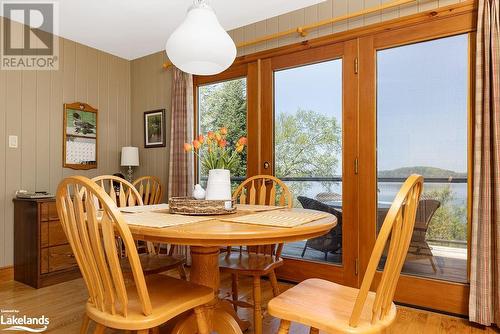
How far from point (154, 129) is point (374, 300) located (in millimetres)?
3450

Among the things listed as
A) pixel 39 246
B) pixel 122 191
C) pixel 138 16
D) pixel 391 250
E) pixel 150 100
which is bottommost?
pixel 39 246

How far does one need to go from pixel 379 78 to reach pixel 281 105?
876 millimetres

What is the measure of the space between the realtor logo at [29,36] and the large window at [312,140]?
7.38 ft

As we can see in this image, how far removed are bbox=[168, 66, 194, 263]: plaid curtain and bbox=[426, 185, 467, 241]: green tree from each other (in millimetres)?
2231

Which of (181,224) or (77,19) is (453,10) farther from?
(77,19)

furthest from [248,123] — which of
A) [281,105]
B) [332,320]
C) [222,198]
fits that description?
[332,320]

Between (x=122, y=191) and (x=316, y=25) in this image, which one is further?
(x=316, y=25)

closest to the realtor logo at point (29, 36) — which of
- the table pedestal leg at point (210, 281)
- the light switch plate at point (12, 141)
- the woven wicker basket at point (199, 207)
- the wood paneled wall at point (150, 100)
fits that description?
the light switch plate at point (12, 141)

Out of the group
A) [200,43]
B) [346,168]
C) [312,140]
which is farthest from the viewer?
[312,140]

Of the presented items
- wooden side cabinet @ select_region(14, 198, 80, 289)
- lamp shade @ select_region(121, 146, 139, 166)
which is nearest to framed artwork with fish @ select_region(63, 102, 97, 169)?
lamp shade @ select_region(121, 146, 139, 166)

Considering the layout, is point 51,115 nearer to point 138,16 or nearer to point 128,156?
point 128,156

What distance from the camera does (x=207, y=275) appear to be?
64.7 inches

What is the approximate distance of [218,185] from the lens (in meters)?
1.79

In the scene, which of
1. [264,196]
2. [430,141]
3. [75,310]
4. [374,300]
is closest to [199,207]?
[264,196]
